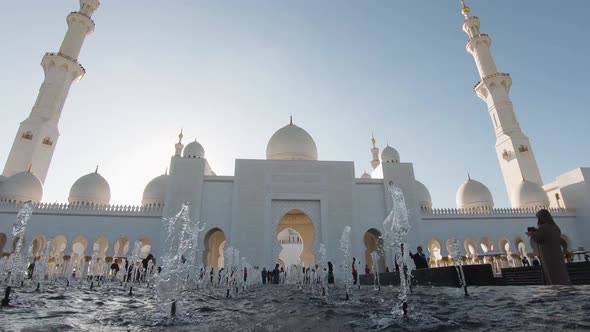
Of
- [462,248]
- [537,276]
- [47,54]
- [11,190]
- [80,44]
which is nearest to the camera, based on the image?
[537,276]

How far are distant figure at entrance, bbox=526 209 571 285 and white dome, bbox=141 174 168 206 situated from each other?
1836 centimetres

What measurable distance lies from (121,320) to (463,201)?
21.8m

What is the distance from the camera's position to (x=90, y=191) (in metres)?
18.1

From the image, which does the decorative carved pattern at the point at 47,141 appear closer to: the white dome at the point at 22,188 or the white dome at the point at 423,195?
the white dome at the point at 22,188

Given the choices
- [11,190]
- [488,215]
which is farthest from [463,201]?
[11,190]

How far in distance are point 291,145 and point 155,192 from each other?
8.60 meters

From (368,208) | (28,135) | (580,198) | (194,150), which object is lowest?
(368,208)

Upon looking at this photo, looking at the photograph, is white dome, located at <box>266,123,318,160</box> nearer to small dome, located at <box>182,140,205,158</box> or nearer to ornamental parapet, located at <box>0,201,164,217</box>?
small dome, located at <box>182,140,205,158</box>

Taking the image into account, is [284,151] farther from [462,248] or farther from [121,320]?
[121,320]

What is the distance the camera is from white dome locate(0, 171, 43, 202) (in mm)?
15898

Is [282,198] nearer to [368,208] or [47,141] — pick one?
[368,208]

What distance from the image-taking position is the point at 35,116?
58.7 feet

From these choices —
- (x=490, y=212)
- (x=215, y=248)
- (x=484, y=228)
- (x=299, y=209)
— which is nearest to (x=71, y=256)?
(x=215, y=248)

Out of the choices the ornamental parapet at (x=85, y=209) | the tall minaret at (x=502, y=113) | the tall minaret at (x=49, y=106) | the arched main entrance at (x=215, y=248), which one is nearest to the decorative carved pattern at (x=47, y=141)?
the tall minaret at (x=49, y=106)
